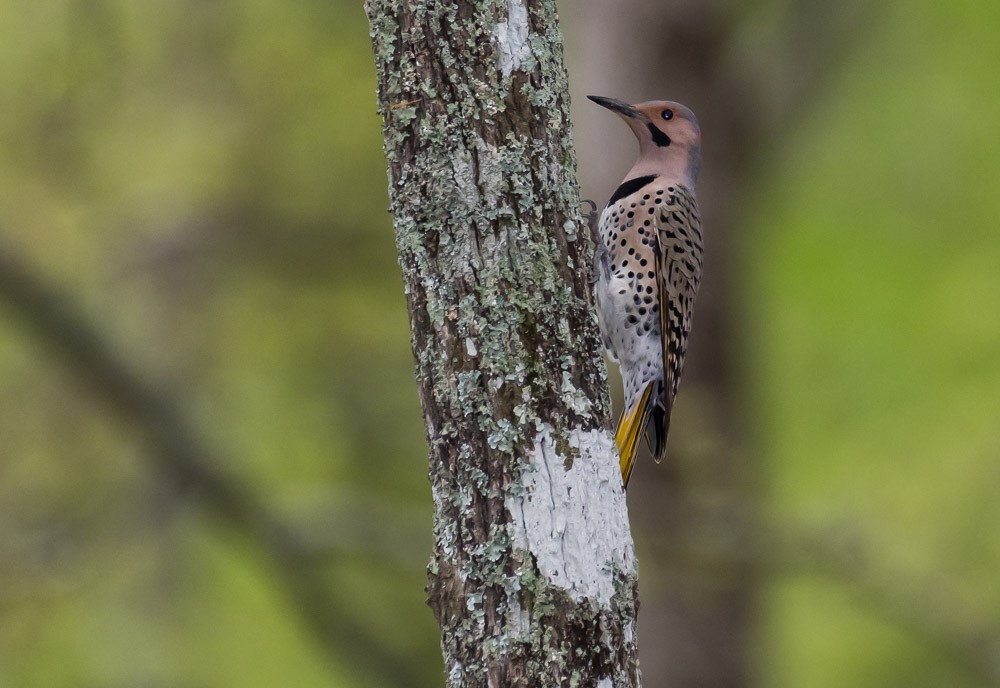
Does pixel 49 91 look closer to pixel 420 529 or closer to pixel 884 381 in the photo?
pixel 420 529

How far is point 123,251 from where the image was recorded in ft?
21.9

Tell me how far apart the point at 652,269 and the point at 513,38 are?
2.02m

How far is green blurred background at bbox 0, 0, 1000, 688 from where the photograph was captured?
549 cm

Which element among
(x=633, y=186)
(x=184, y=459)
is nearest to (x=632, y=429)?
(x=633, y=186)

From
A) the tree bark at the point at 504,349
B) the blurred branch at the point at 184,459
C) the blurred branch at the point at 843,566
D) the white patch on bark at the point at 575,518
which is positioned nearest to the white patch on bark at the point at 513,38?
the tree bark at the point at 504,349

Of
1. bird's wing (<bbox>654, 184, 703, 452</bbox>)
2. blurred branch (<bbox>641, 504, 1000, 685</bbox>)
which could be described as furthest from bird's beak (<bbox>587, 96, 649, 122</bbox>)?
blurred branch (<bbox>641, 504, 1000, 685</bbox>)

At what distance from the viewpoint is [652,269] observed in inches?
168

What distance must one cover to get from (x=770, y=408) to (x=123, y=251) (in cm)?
425

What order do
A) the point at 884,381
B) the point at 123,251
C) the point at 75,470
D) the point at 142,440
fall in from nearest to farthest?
the point at 142,440
the point at 75,470
the point at 123,251
the point at 884,381

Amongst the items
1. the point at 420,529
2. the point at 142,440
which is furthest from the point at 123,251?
the point at 420,529

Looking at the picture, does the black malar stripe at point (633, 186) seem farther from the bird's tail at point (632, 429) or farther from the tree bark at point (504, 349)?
the tree bark at point (504, 349)

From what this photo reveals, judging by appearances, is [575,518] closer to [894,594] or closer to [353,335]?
[894,594]

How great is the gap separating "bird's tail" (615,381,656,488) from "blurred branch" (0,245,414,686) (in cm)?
183

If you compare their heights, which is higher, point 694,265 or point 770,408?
point 694,265
